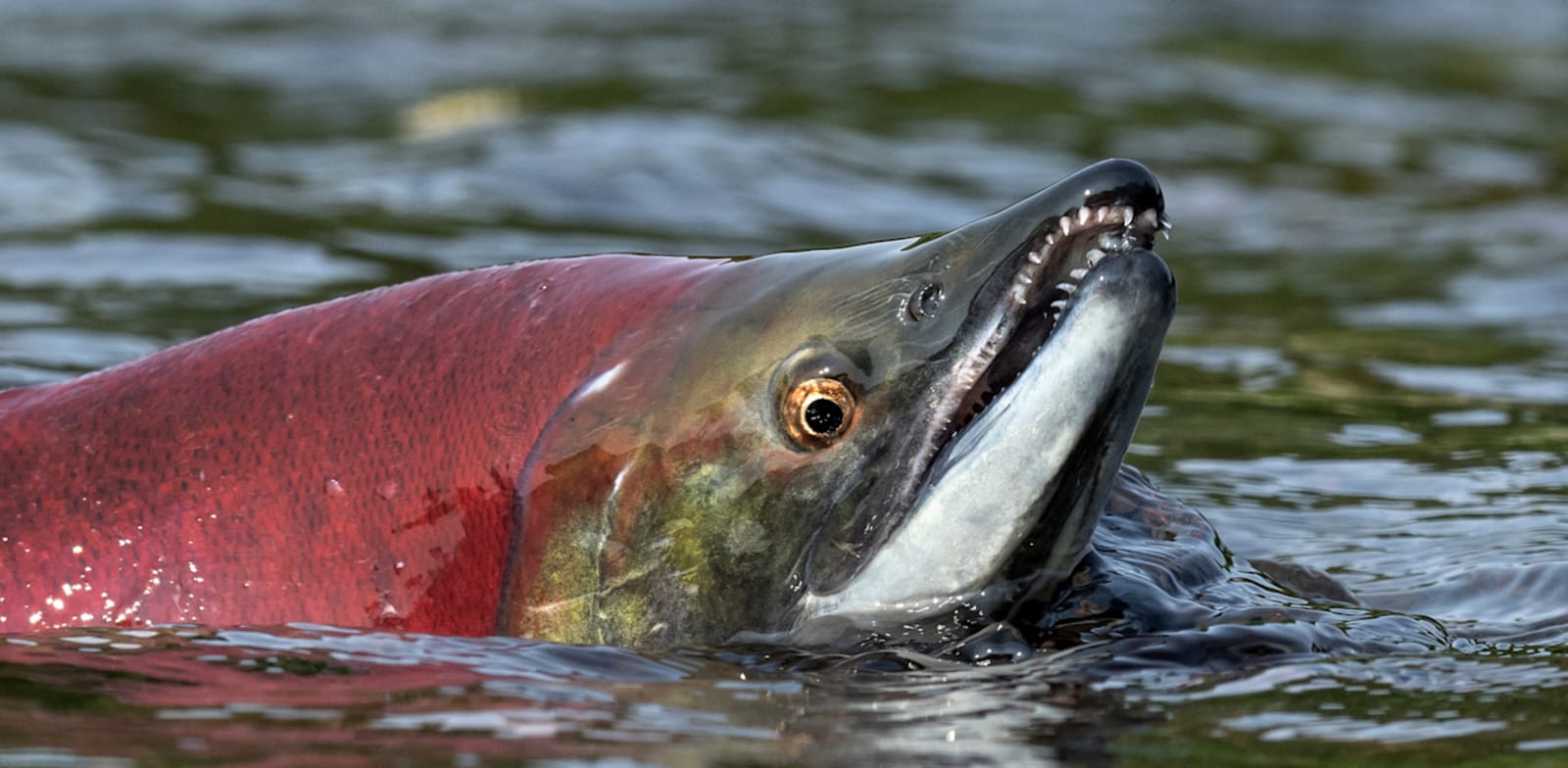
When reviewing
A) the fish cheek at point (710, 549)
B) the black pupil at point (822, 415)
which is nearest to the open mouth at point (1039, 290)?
the black pupil at point (822, 415)

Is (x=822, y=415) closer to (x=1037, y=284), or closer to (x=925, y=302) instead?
(x=925, y=302)

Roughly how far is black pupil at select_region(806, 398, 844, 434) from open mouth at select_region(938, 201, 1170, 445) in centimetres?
17

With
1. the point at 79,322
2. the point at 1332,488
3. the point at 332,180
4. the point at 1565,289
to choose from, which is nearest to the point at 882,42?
the point at 332,180

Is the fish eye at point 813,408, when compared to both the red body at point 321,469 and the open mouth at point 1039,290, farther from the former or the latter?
the red body at point 321,469

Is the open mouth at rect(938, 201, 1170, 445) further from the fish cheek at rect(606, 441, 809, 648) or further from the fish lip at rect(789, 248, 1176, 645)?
the fish cheek at rect(606, 441, 809, 648)

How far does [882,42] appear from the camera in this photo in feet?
50.3

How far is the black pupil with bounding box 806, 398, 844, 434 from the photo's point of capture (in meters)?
3.46

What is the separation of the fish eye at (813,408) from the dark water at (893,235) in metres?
0.37

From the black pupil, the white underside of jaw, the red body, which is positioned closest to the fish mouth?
the white underside of jaw

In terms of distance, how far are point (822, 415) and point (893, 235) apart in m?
6.53

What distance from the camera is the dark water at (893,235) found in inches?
135

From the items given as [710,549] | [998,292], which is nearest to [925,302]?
[998,292]

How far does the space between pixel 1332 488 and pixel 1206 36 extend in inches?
443

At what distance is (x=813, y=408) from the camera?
346 cm
